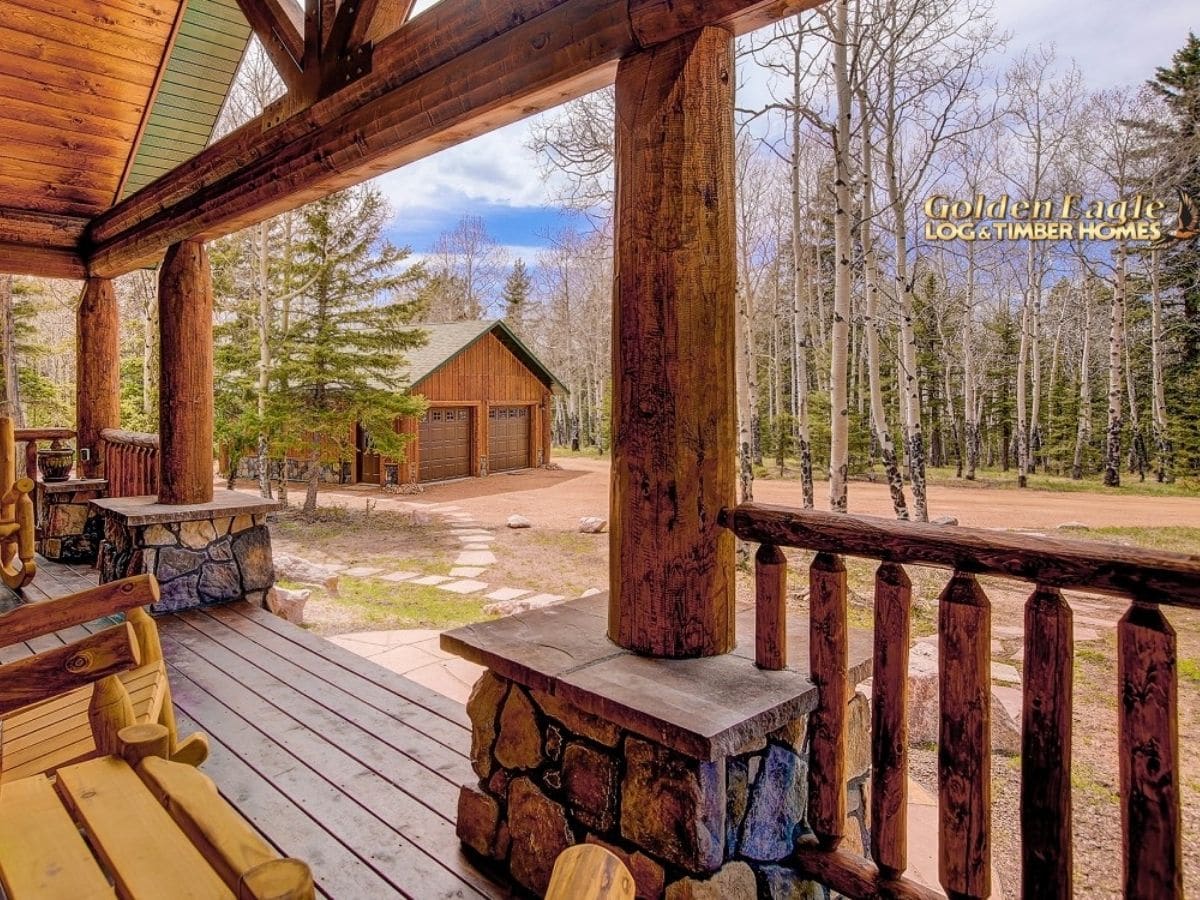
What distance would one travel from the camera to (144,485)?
5.15m

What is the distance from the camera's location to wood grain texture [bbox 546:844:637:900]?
758mm

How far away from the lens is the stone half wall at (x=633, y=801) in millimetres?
1551

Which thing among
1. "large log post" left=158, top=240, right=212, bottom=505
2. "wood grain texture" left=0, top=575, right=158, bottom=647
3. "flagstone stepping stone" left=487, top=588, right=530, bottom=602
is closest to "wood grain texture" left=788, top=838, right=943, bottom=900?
"wood grain texture" left=0, top=575, right=158, bottom=647

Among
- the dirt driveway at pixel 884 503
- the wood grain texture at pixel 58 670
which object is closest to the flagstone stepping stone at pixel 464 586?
the dirt driveway at pixel 884 503

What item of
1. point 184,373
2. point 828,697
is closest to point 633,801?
point 828,697

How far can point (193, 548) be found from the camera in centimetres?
435

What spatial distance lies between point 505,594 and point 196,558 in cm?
329

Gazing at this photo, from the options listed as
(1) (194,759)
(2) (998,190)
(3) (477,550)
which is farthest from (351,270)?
(2) (998,190)

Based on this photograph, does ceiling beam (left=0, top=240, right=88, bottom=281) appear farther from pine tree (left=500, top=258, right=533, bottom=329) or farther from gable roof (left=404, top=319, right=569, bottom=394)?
pine tree (left=500, top=258, right=533, bottom=329)

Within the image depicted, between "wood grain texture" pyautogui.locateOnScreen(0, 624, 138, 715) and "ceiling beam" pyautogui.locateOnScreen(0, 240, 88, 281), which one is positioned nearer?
"wood grain texture" pyautogui.locateOnScreen(0, 624, 138, 715)

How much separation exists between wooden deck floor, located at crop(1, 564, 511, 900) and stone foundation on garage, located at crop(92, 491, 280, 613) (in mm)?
585

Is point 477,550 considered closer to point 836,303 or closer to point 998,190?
point 836,303

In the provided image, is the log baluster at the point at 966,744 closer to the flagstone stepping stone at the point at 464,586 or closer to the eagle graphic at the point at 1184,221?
the flagstone stepping stone at the point at 464,586

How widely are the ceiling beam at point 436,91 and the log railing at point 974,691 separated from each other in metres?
1.21
